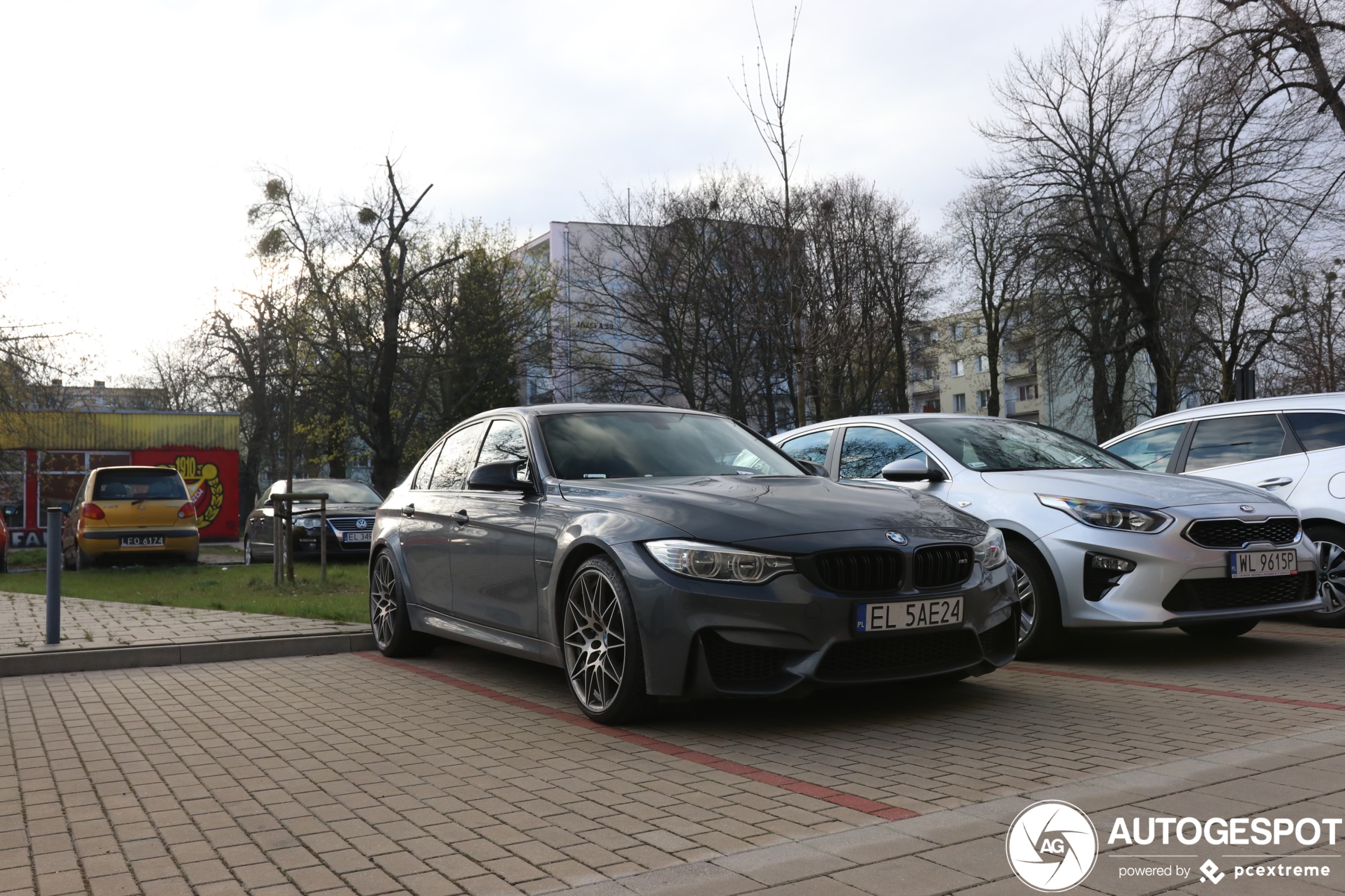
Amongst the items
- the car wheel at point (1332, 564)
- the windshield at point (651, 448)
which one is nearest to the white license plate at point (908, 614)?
the windshield at point (651, 448)

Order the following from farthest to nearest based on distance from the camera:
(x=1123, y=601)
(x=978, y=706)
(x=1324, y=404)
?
1. (x=1324, y=404)
2. (x=1123, y=601)
3. (x=978, y=706)

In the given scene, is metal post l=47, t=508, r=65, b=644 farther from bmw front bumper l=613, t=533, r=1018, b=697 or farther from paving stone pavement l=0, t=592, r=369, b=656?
bmw front bumper l=613, t=533, r=1018, b=697

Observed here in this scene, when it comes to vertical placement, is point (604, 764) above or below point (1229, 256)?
below

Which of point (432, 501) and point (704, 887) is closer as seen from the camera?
point (704, 887)

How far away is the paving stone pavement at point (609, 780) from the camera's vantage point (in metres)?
3.39

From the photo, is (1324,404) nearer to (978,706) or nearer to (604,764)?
(978,706)

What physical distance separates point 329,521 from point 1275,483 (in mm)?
11564

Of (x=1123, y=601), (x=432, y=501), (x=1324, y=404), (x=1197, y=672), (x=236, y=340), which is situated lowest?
(x=1197, y=672)

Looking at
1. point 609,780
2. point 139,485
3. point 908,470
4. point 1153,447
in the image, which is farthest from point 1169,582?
point 139,485

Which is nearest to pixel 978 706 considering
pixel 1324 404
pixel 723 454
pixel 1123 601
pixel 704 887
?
pixel 1123 601

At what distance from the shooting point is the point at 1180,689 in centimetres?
616

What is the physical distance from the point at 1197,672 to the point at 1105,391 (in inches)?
1164

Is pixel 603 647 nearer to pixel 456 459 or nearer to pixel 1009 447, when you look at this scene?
pixel 456 459

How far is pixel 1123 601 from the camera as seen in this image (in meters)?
6.64
